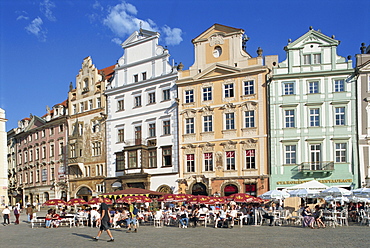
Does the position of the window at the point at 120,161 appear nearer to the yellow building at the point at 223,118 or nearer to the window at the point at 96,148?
the window at the point at 96,148

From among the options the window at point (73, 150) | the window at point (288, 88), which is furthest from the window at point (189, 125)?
the window at point (73, 150)

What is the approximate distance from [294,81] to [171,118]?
1233 centimetres

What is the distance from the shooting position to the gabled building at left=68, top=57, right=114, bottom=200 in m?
50.9

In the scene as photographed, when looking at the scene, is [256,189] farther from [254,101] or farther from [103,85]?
[103,85]

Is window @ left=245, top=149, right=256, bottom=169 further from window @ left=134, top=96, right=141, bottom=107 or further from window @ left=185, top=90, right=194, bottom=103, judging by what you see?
window @ left=134, top=96, right=141, bottom=107

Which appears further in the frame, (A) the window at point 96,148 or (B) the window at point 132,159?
(A) the window at point 96,148

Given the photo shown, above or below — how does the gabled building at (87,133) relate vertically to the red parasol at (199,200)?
above

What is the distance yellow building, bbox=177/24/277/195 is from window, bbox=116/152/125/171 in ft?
23.2

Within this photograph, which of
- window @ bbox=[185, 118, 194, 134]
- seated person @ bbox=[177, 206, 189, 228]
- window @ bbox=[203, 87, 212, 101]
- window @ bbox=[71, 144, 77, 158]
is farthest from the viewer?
window @ bbox=[71, 144, 77, 158]

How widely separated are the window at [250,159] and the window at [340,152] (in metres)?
6.87

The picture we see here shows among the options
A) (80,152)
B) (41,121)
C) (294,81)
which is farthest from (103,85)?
(294,81)

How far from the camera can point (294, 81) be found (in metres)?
39.4

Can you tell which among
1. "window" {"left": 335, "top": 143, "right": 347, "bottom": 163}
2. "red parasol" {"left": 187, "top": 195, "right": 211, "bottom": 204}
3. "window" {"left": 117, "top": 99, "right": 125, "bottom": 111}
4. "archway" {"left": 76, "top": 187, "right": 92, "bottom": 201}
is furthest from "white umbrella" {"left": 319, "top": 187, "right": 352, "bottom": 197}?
"archway" {"left": 76, "top": 187, "right": 92, "bottom": 201}

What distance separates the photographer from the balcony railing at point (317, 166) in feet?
123
